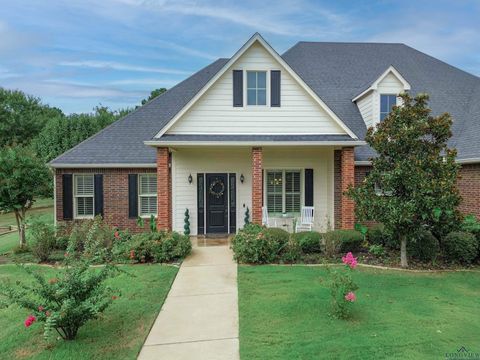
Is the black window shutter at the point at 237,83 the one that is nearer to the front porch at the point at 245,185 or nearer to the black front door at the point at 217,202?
the front porch at the point at 245,185

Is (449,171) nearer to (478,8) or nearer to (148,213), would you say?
(148,213)

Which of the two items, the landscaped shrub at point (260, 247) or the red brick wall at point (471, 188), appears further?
the red brick wall at point (471, 188)

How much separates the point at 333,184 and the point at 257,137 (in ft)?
11.9

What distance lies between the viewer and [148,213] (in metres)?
13.8

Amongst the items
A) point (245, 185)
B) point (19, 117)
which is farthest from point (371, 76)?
point (19, 117)

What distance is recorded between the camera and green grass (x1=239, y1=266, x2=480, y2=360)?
4848 millimetres

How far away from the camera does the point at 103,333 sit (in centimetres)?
542

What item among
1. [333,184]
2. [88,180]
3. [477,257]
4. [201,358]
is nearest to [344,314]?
[201,358]

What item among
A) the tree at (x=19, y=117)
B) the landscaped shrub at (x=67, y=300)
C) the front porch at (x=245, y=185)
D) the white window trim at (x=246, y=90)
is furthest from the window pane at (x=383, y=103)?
the tree at (x=19, y=117)

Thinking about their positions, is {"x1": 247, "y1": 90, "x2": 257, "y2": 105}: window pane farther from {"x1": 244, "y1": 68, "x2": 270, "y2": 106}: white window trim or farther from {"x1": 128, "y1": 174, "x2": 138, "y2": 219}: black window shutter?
{"x1": 128, "y1": 174, "x2": 138, "y2": 219}: black window shutter

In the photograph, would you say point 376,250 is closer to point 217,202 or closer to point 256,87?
point 217,202

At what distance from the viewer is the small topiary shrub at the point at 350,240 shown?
1018 cm

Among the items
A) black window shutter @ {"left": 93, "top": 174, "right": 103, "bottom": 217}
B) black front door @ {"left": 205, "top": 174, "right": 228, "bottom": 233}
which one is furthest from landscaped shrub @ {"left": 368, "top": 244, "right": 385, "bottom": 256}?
black window shutter @ {"left": 93, "top": 174, "right": 103, "bottom": 217}

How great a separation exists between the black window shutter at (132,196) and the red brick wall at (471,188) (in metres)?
11.0
